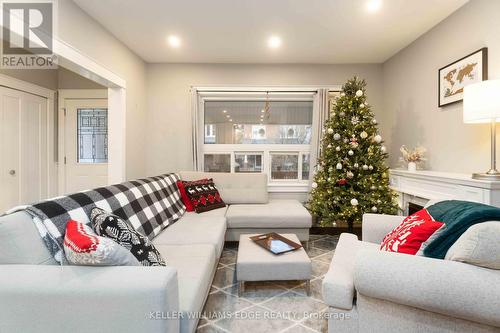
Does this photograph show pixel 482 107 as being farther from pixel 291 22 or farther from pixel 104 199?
pixel 104 199

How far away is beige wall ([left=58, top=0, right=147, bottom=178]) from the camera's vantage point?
8.20 feet

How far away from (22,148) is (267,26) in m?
3.53

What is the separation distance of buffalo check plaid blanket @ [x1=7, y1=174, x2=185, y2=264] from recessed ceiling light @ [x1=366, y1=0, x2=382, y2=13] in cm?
275

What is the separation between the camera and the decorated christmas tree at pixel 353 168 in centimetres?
326

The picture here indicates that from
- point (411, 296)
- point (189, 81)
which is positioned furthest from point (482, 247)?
point (189, 81)

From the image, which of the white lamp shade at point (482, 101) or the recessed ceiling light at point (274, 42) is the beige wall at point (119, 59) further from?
the white lamp shade at point (482, 101)

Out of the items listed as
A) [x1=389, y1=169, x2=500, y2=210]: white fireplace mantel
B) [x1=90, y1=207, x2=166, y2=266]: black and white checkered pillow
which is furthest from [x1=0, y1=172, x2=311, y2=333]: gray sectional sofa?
[x1=389, y1=169, x2=500, y2=210]: white fireplace mantel

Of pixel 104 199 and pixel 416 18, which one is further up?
pixel 416 18

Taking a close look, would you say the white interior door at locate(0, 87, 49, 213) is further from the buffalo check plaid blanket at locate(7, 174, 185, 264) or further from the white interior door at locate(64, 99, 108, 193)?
the buffalo check plaid blanket at locate(7, 174, 185, 264)

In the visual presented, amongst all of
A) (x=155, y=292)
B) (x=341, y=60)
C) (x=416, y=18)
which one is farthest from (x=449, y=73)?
(x=155, y=292)

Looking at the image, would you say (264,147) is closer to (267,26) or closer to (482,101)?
(267,26)

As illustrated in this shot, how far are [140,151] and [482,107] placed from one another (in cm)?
401

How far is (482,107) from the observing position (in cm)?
197

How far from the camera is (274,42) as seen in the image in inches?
136
